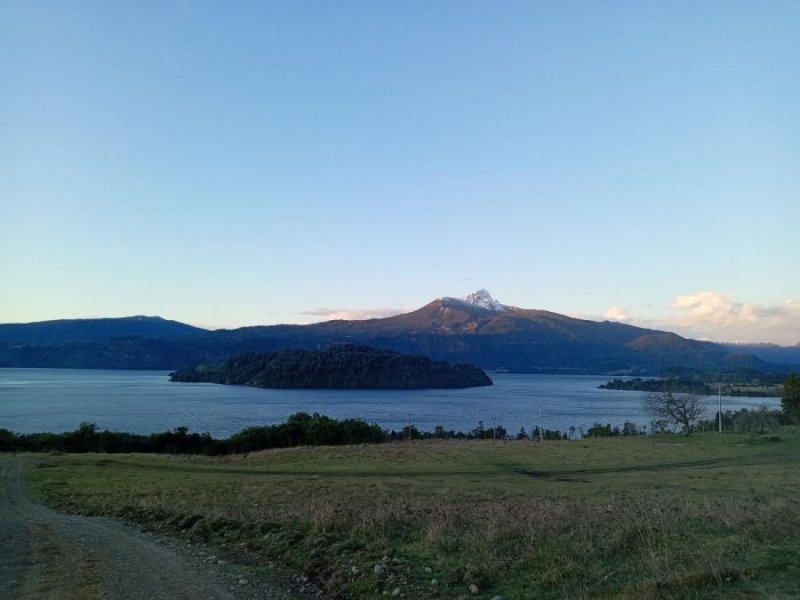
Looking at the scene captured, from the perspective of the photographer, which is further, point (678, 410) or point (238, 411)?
point (238, 411)

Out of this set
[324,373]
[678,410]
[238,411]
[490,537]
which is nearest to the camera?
[490,537]

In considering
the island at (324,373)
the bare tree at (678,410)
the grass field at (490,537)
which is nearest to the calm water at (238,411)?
the bare tree at (678,410)

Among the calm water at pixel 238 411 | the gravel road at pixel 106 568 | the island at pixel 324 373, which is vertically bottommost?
the calm water at pixel 238 411

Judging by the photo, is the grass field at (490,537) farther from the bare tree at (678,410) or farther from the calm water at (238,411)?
the calm water at (238,411)

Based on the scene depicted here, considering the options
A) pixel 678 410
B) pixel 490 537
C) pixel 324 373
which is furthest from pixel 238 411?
pixel 490 537

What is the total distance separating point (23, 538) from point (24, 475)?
16.9m

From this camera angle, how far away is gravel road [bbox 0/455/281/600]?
24.1 feet

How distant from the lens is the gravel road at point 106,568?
7.35 metres

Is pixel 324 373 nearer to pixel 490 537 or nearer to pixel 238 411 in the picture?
pixel 238 411

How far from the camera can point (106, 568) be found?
8.55 metres

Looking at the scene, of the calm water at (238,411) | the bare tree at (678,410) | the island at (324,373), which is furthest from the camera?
the island at (324,373)

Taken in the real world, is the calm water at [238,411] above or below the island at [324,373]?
below

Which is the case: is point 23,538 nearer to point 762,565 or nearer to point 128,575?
point 128,575

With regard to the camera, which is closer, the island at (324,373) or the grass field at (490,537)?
the grass field at (490,537)
